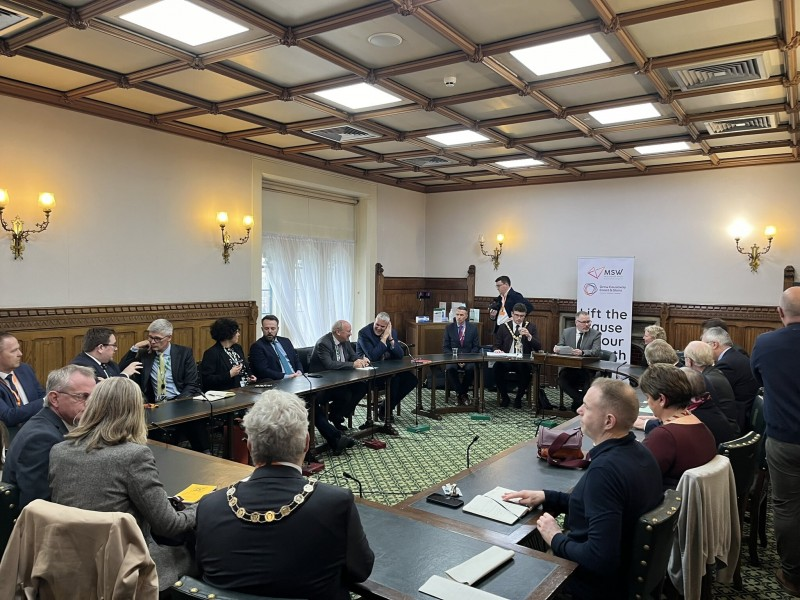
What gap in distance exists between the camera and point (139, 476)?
191cm

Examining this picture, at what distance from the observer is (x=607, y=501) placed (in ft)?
6.15

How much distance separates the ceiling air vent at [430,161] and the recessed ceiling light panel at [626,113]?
243 centimetres

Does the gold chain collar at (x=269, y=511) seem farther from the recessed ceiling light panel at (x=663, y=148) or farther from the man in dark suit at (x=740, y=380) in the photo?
the recessed ceiling light panel at (x=663, y=148)

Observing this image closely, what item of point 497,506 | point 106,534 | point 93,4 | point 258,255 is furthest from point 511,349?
point 106,534

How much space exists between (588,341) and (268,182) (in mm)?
4711

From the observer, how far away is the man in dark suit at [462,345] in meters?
7.49

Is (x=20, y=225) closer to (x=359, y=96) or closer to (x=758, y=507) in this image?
(x=359, y=96)

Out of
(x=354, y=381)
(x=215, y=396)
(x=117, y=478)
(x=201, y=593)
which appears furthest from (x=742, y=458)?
(x=215, y=396)

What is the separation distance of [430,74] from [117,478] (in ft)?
12.3

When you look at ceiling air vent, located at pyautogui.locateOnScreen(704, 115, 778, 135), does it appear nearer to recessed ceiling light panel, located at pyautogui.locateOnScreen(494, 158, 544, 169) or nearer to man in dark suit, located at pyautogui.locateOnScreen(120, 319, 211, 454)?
recessed ceiling light panel, located at pyautogui.locateOnScreen(494, 158, 544, 169)

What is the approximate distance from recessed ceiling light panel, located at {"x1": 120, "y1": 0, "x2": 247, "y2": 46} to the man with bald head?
12.0 feet

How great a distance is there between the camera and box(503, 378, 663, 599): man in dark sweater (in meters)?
1.85

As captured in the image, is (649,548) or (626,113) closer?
(649,548)

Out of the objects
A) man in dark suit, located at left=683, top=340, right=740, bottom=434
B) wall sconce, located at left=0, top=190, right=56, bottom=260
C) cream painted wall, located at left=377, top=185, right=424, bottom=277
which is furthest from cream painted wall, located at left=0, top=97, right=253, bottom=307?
man in dark suit, located at left=683, top=340, right=740, bottom=434
